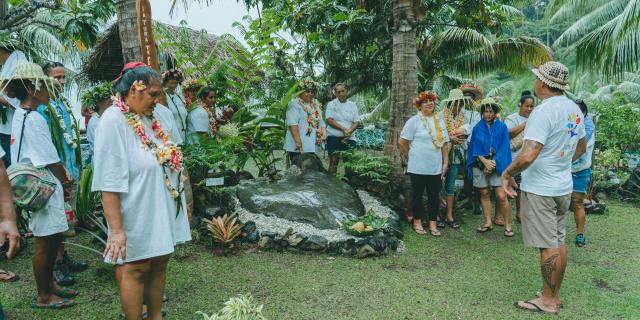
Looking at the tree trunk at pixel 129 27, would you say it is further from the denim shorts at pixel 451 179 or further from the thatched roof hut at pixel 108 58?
the denim shorts at pixel 451 179

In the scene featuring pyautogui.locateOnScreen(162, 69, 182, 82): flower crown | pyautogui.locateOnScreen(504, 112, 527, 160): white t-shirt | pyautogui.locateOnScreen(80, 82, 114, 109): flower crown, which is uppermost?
pyautogui.locateOnScreen(162, 69, 182, 82): flower crown

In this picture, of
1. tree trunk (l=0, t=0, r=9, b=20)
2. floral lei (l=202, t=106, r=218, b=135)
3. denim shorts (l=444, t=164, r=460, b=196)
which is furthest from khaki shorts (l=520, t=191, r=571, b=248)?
tree trunk (l=0, t=0, r=9, b=20)

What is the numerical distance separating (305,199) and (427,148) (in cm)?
165

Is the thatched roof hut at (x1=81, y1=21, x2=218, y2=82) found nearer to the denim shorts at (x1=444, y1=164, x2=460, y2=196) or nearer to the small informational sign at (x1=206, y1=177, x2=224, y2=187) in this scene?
the small informational sign at (x1=206, y1=177, x2=224, y2=187)

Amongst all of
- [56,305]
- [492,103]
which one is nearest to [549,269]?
[492,103]

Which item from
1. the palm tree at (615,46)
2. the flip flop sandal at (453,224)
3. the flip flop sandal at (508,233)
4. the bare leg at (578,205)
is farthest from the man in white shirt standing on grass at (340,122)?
the palm tree at (615,46)

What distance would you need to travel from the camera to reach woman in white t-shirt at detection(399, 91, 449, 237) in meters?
5.65

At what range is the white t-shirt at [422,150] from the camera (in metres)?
Answer: 5.65

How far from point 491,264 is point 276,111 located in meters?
3.95

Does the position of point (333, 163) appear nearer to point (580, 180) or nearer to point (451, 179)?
point (451, 179)

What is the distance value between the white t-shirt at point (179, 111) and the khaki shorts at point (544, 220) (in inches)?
166

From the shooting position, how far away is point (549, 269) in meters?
3.72

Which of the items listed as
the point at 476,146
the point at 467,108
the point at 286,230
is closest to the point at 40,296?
the point at 286,230

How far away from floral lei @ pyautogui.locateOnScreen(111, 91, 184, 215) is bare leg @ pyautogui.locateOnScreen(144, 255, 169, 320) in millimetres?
341
